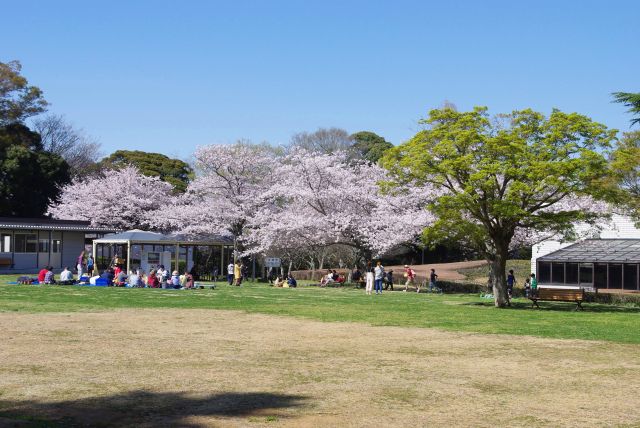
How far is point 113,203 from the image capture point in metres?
58.3

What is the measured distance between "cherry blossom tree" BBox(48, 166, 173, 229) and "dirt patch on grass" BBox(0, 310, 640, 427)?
40.9m

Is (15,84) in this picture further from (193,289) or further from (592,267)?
(592,267)

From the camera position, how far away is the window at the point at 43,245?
2000 inches

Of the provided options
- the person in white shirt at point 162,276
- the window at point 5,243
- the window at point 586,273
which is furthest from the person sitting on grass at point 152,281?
the window at point 586,273

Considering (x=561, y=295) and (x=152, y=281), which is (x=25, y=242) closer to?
(x=152, y=281)

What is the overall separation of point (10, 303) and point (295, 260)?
35.8 meters

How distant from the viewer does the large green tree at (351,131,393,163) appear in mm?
74669

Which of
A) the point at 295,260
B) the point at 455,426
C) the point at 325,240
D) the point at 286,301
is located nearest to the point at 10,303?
the point at 286,301

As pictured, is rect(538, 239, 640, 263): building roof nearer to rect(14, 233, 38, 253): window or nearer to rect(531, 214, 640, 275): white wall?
rect(531, 214, 640, 275): white wall

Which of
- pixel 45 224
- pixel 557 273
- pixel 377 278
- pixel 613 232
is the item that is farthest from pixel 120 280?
pixel 613 232

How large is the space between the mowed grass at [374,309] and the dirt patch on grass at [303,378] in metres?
2.43

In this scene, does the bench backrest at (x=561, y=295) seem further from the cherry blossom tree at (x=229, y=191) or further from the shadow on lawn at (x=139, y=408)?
the cherry blossom tree at (x=229, y=191)

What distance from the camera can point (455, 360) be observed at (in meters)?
13.4

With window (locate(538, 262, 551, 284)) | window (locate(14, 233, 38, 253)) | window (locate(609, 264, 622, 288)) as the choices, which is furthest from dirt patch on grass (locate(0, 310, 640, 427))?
window (locate(14, 233, 38, 253))
